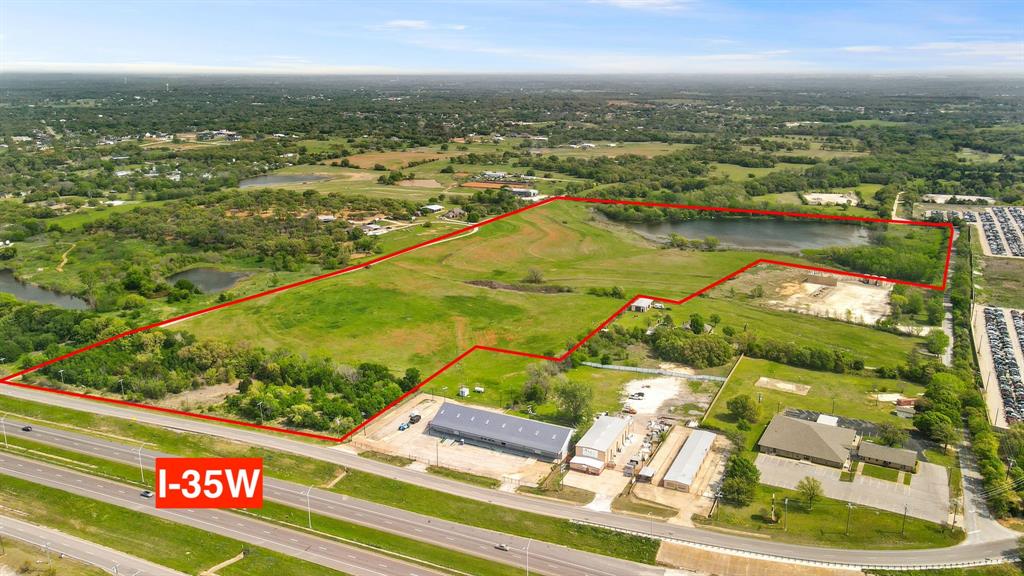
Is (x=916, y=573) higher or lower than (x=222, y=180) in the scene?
lower

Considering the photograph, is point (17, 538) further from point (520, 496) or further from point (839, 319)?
point (839, 319)

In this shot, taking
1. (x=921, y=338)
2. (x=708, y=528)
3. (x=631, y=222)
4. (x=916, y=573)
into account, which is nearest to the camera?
(x=916, y=573)

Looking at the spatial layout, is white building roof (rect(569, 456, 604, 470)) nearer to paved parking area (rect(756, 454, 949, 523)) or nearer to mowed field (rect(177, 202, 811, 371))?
paved parking area (rect(756, 454, 949, 523))

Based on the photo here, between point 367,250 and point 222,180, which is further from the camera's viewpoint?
point 222,180

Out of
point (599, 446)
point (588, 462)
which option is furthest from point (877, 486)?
point (588, 462)

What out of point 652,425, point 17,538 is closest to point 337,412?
point 17,538

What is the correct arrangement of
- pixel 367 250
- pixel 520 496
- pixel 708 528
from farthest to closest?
1. pixel 367 250
2. pixel 520 496
3. pixel 708 528

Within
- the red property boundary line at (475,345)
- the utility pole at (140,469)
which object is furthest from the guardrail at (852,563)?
the utility pole at (140,469)
